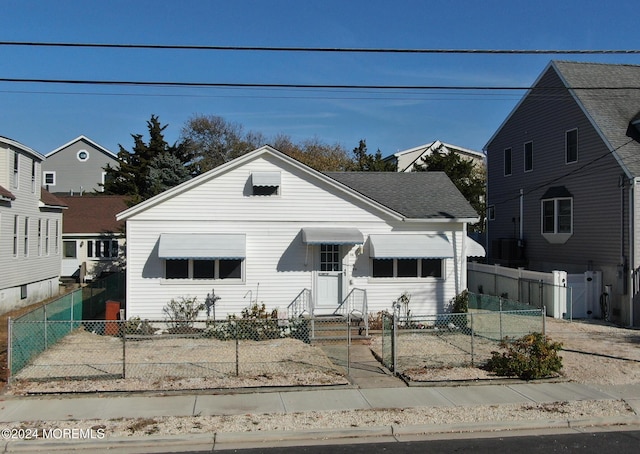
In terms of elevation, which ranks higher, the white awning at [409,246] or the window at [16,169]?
the window at [16,169]

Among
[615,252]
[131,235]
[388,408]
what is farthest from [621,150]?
[131,235]

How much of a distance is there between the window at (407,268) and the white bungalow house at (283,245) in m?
0.03

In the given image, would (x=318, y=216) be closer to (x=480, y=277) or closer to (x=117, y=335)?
(x=117, y=335)

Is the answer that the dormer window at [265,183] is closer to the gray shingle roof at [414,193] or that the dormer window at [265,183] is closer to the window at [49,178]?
the gray shingle roof at [414,193]

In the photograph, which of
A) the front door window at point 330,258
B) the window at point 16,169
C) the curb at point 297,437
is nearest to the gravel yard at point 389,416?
the curb at point 297,437

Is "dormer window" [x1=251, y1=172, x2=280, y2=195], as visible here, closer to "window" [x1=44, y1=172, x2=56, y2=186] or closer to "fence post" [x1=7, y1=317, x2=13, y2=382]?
"fence post" [x1=7, y1=317, x2=13, y2=382]

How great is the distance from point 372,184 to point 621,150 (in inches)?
329

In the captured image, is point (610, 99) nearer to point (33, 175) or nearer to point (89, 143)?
point (33, 175)

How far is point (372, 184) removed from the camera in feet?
67.1

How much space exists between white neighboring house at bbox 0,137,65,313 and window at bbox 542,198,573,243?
20508 millimetres

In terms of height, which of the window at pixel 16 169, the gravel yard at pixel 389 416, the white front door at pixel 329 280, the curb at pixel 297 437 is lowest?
the curb at pixel 297 437

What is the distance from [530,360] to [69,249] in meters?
27.4

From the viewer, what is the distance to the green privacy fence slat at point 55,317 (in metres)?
11.1

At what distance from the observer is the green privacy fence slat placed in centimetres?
1109
